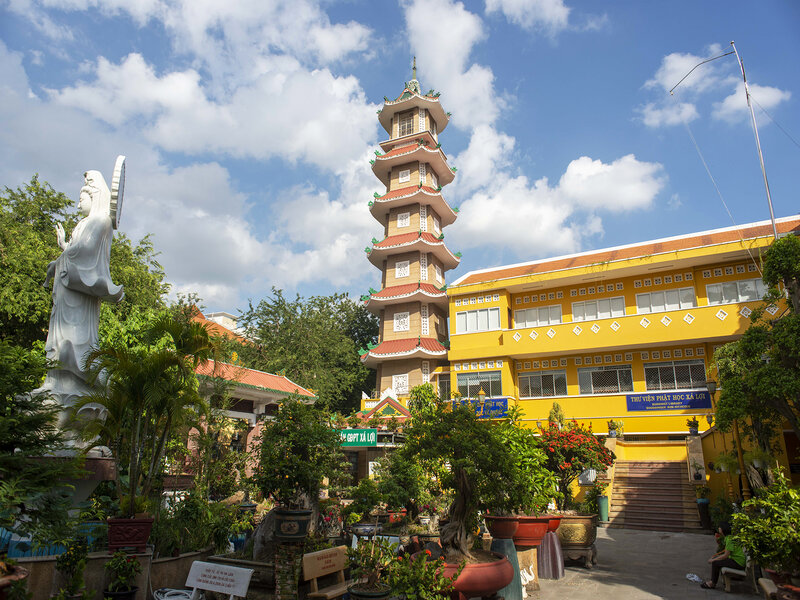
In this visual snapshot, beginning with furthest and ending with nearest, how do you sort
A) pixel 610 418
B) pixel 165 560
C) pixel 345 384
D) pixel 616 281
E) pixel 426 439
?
pixel 345 384 → pixel 616 281 → pixel 610 418 → pixel 165 560 → pixel 426 439

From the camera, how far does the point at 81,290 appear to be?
30.9 feet

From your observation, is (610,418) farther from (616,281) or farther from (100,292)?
(100,292)

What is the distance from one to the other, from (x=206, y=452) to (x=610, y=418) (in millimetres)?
17317

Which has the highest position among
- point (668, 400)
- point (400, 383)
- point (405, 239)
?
point (405, 239)

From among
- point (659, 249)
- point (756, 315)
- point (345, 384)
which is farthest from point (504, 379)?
point (756, 315)

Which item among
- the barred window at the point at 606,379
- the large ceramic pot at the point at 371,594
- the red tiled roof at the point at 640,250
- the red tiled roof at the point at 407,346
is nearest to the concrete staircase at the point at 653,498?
the barred window at the point at 606,379

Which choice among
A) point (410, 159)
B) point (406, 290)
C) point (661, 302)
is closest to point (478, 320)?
point (406, 290)

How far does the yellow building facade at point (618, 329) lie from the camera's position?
20844mm

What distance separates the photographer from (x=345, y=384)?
3194cm

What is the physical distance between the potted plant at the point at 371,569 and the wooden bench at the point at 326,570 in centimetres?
75

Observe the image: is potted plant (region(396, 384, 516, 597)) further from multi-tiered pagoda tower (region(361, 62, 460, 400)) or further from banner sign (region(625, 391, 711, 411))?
multi-tiered pagoda tower (region(361, 62, 460, 400))

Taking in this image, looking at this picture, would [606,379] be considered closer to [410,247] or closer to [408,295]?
[408,295]

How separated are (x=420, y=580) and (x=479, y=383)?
2013cm

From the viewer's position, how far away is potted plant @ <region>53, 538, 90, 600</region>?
5.55 m
